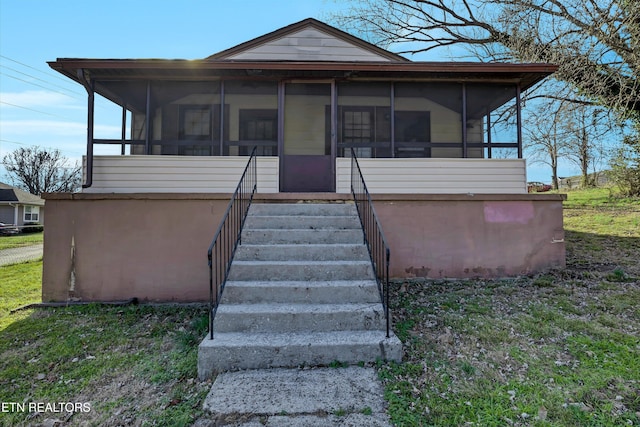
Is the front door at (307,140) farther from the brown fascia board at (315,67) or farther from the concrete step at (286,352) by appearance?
the concrete step at (286,352)

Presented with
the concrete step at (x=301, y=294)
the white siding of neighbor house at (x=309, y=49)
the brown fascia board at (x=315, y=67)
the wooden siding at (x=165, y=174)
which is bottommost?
the concrete step at (x=301, y=294)

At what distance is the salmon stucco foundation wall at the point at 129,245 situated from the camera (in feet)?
16.1

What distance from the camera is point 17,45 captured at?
2158 centimetres

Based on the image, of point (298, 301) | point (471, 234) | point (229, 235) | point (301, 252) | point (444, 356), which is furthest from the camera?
point (471, 234)

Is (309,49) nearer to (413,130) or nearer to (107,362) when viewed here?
(413,130)

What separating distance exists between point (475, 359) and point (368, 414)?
4.46ft

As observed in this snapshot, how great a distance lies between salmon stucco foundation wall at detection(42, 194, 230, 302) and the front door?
5.83 ft

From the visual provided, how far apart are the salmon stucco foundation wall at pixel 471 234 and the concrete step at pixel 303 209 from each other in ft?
1.95

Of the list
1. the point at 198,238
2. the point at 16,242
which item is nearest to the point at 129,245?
the point at 198,238

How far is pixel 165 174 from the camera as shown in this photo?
5.71 meters

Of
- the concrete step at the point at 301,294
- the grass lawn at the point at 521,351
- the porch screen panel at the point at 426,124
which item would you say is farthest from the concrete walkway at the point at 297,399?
the porch screen panel at the point at 426,124

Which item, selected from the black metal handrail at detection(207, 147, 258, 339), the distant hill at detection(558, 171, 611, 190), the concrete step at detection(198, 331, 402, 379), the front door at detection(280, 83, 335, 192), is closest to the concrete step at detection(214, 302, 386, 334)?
the concrete step at detection(198, 331, 402, 379)

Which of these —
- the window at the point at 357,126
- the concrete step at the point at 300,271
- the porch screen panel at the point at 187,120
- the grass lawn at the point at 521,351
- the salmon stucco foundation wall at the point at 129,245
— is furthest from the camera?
the window at the point at 357,126

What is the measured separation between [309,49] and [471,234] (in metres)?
6.13
